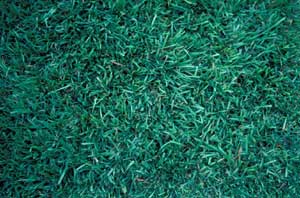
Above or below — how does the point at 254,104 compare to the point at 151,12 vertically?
below

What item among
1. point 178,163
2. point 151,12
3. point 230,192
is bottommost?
point 230,192

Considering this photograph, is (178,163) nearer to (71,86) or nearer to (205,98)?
(205,98)

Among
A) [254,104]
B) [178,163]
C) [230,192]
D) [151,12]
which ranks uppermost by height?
[151,12]

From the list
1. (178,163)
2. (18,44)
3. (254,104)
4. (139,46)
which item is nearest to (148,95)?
(139,46)

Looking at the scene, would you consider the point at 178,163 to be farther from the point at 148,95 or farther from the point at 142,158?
the point at 148,95

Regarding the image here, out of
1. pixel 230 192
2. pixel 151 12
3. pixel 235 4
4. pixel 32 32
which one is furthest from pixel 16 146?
pixel 235 4

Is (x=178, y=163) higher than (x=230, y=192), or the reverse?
(x=178, y=163)
